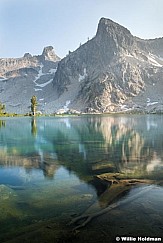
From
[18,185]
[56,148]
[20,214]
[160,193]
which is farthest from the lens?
[56,148]

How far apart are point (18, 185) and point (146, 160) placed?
1658 cm

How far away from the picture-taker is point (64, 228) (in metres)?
14.3

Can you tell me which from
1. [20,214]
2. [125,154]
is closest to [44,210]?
[20,214]

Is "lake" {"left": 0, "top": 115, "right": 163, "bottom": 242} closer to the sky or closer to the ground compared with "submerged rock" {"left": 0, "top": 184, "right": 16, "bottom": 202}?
closer to the sky

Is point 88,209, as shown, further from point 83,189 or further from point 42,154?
point 42,154

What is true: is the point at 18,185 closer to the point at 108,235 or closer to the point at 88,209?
the point at 88,209

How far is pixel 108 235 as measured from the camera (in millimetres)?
13547

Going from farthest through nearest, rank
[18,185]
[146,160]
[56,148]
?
[56,148] → [146,160] → [18,185]

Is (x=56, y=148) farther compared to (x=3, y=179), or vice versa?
(x=56, y=148)

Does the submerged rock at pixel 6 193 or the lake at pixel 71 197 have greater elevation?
the lake at pixel 71 197

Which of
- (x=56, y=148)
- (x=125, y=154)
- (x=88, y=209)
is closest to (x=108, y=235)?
(x=88, y=209)

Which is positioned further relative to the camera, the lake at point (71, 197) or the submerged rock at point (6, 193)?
the submerged rock at point (6, 193)

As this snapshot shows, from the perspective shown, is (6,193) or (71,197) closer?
(71,197)

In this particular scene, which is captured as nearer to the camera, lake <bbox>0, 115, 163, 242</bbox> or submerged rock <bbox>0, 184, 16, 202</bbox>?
lake <bbox>0, 115, 163, 242</bbox>
